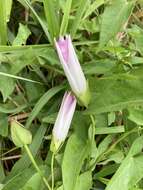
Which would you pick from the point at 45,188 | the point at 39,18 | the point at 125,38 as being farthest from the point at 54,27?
the point at 45,188

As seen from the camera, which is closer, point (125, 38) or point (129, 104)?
point (129, 104)

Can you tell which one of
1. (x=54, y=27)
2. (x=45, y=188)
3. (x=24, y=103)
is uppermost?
(x=54, y=27)

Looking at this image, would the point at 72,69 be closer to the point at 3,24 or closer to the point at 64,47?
the point at 64,47

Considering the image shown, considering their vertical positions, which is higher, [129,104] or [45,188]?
[129,104]

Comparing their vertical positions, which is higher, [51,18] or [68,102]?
[51,18]

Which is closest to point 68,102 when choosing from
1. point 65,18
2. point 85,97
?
point 85,97

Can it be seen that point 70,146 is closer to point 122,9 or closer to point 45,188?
point 45,188
